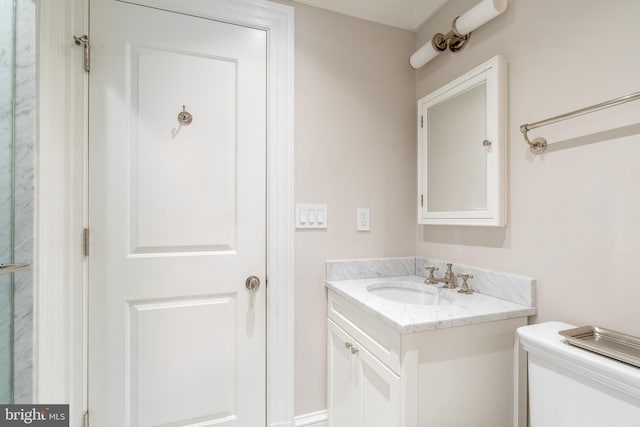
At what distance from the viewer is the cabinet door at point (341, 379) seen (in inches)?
48.1

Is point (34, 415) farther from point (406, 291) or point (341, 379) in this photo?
point (406, 291)

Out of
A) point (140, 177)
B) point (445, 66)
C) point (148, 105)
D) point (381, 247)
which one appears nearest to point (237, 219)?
point (140, 177)

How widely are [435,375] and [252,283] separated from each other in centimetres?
82

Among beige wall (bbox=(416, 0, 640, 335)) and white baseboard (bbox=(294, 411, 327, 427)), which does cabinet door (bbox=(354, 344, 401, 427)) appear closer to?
white baseboard (bbox=(294, 411, 327, 427))

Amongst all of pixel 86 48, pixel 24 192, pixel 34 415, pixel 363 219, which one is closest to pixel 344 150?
pixel 363 219

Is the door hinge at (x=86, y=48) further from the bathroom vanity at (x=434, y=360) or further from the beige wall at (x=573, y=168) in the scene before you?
the beige wall at (x=573, y=168)

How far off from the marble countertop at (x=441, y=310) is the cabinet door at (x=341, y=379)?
0.23 meters

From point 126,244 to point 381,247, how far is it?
47.3 inches

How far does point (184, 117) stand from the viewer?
4.24 feet

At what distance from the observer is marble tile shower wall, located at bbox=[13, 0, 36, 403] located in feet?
3.18

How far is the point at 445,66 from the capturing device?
4.91 ft

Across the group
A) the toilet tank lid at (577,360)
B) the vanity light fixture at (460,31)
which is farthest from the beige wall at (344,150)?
the toilet tank lid at (577,360)

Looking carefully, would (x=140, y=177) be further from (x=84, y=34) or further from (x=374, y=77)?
(x=374, y=77)

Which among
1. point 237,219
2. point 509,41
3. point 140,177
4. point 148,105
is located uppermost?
point 509,41
